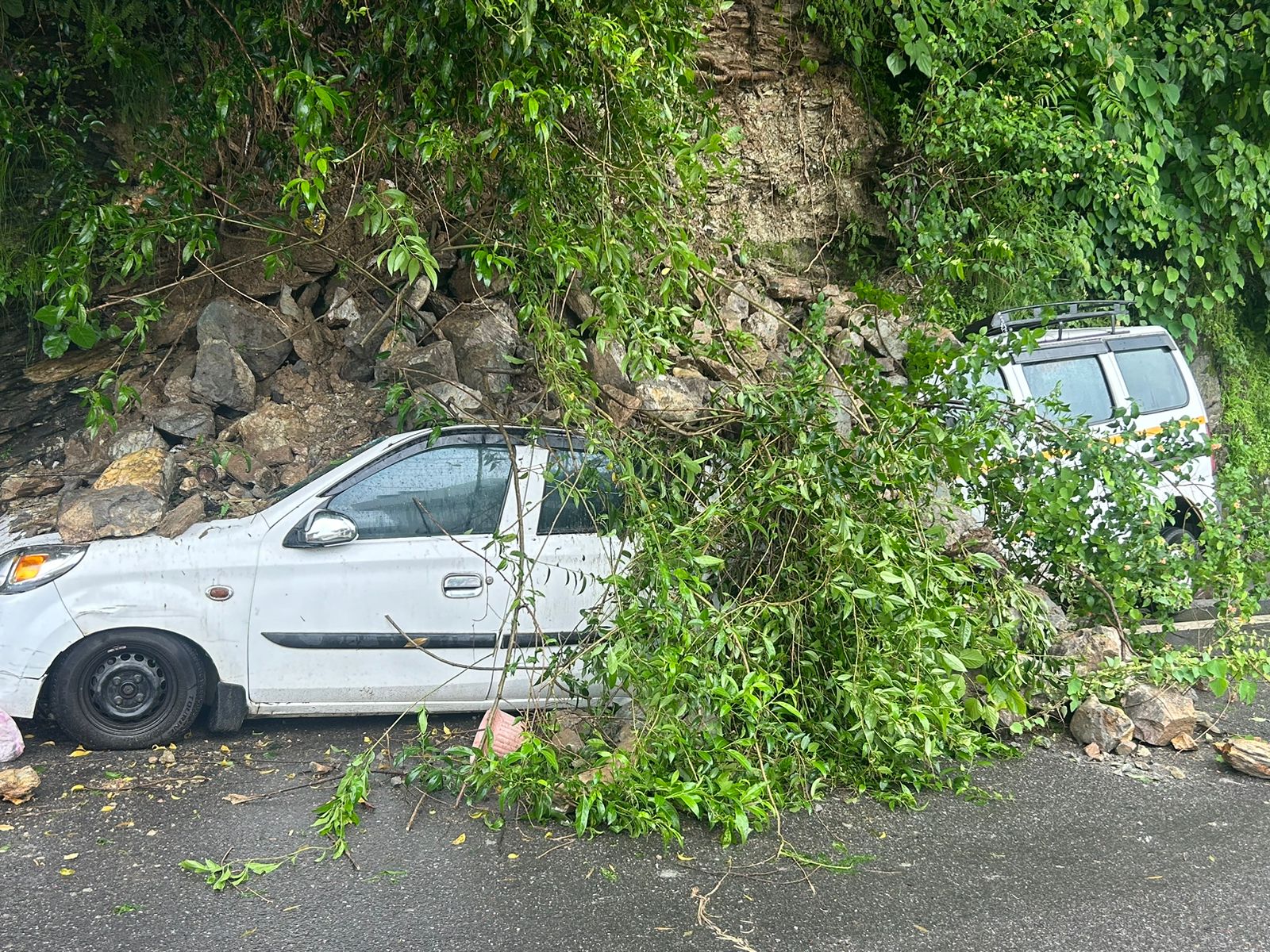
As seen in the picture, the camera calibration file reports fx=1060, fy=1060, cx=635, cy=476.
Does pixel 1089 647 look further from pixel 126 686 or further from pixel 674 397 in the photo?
pixel 126 686

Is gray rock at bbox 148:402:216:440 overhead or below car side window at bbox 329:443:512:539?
overhead

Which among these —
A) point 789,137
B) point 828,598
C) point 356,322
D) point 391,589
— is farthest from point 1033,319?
point 391,589

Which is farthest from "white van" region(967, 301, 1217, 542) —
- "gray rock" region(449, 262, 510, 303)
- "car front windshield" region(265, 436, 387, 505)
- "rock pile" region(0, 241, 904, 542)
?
"car front windshield" region(265, 436, 387, 505)

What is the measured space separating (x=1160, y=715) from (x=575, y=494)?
313 cm

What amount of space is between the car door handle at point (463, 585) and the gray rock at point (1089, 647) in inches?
121

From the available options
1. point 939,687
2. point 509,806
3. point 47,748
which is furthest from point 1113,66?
point 47,748

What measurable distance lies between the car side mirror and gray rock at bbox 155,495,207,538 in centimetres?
56

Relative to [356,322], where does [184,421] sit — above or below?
below

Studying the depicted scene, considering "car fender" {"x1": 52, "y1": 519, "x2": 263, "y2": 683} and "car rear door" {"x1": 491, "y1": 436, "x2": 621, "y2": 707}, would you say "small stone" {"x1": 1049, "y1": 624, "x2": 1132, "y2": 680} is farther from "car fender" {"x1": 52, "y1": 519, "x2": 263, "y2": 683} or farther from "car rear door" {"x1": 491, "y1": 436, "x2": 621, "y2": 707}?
"car fender" {"x1": 52, "y1": 519, "x2": 263, "y2": 683}

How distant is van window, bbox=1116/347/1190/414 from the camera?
303 inches

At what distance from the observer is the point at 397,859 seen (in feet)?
13.7

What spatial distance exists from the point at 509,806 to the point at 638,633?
3.10ft

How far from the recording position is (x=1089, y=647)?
18.6 ft

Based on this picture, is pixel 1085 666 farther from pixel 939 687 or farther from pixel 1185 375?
pixel 1185 375
